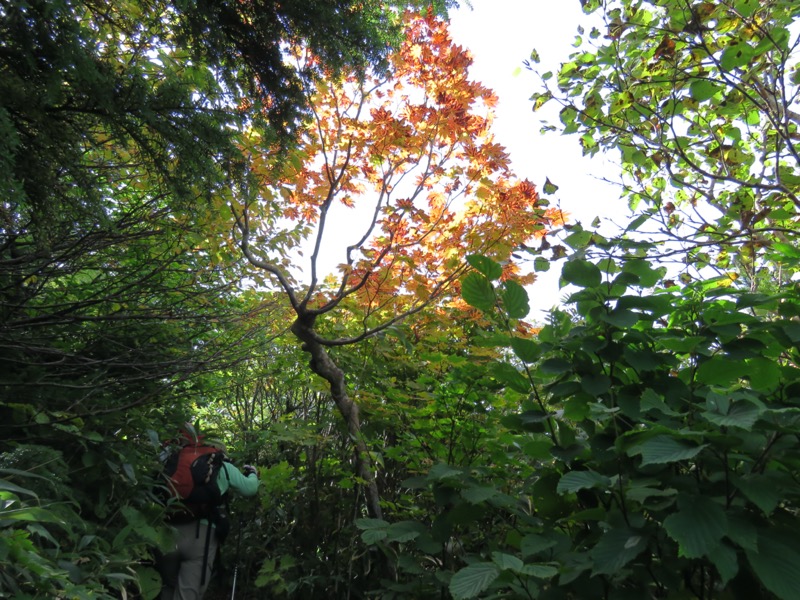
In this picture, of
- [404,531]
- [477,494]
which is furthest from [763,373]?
[404,531]

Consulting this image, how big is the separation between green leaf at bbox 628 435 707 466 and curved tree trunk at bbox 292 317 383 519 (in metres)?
2.25

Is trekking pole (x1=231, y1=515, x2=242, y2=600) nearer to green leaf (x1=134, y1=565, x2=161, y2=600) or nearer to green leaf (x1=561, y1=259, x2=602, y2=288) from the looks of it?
green leaf (x1=134, y1=565, x2=161, y2=600)

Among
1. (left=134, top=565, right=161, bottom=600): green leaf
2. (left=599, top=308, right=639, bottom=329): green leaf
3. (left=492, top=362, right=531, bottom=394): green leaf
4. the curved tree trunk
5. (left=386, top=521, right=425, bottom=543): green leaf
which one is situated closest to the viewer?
(left=599, top=308, right=639, bottom=329): green leaf

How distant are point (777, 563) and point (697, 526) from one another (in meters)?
0.16

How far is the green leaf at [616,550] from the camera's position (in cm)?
112

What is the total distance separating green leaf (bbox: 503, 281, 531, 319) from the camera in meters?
1.69

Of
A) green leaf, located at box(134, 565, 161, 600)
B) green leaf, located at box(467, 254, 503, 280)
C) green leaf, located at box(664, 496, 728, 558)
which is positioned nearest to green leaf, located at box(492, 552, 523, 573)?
green leaf, located at box(664, 496, 728, 558)

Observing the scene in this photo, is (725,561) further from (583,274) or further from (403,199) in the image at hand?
(403,199)

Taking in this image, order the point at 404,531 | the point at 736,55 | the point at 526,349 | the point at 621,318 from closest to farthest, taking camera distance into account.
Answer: the point at 621,318 → the point at 526,349 → the point at 404,531 → the point at 736,55

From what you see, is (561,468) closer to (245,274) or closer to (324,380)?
(324,380)

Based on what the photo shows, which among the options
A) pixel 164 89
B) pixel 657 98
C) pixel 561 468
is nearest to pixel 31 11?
pixel 164 89

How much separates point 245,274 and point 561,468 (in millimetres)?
Result: 3274

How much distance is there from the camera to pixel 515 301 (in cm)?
170

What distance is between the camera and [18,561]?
5.27 ft
